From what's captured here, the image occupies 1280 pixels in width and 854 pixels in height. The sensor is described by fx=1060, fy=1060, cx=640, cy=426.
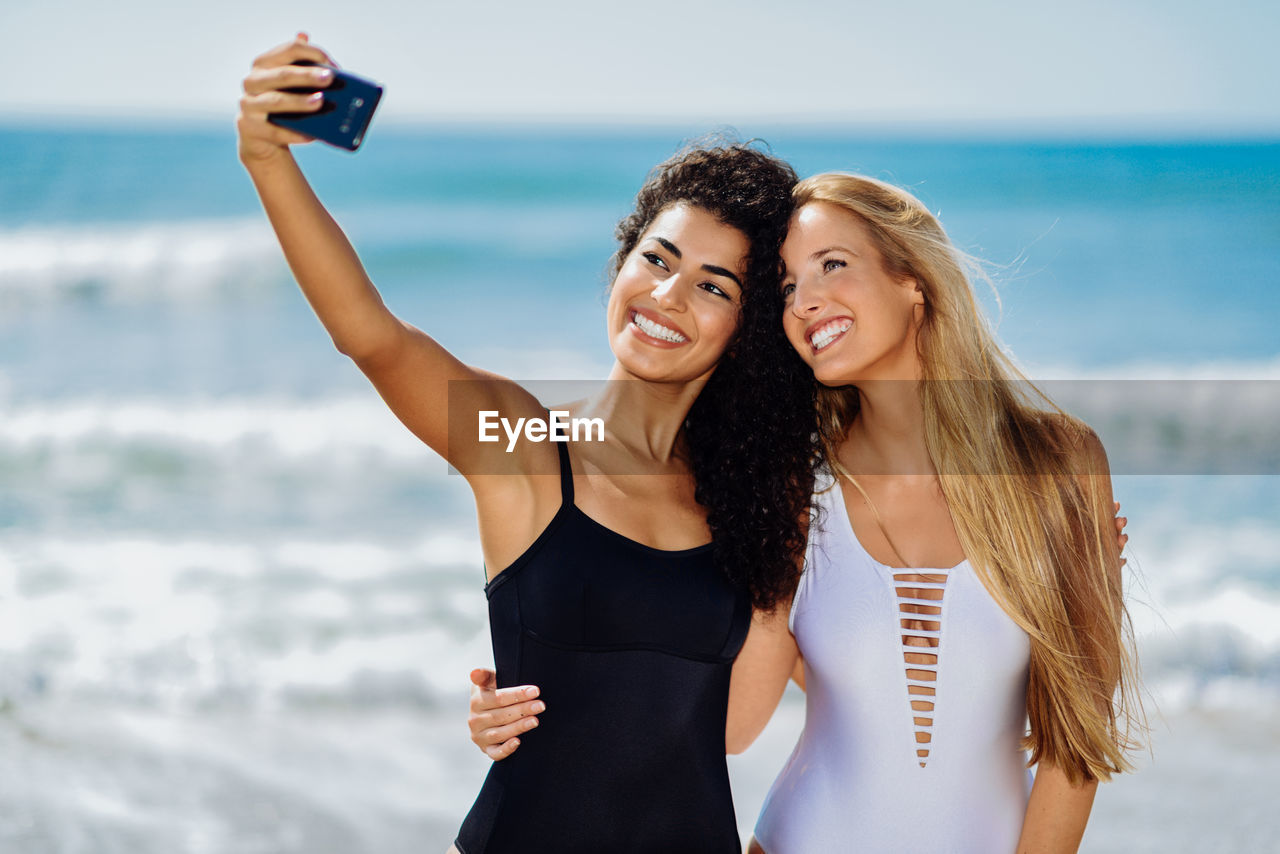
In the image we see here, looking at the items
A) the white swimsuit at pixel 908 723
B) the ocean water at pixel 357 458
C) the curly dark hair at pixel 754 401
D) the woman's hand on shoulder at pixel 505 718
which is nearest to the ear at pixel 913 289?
the curly dark hair at pixel 754 401

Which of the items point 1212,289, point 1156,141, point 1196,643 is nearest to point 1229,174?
point 1156,141

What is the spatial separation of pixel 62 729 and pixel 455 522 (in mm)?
3431

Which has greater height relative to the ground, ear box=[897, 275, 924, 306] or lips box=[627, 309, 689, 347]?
ear box=[897, 275, 924, 306]

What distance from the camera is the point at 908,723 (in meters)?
2.71

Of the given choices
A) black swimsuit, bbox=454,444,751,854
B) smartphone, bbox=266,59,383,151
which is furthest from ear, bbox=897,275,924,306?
smartphone, bbox=266,59,383,151

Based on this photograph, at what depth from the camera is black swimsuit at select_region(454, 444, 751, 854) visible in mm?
2547

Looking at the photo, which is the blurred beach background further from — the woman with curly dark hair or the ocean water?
the woman with curly dark hair

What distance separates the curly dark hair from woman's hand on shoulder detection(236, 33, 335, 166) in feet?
4.55

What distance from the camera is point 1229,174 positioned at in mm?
19469

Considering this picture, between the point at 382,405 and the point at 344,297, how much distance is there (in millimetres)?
8641

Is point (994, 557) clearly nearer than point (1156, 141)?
Yes

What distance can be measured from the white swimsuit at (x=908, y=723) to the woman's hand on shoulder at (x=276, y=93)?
1.77 meters

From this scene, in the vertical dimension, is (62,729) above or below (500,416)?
below

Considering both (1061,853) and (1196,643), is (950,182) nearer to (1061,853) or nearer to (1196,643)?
(1196,643)
